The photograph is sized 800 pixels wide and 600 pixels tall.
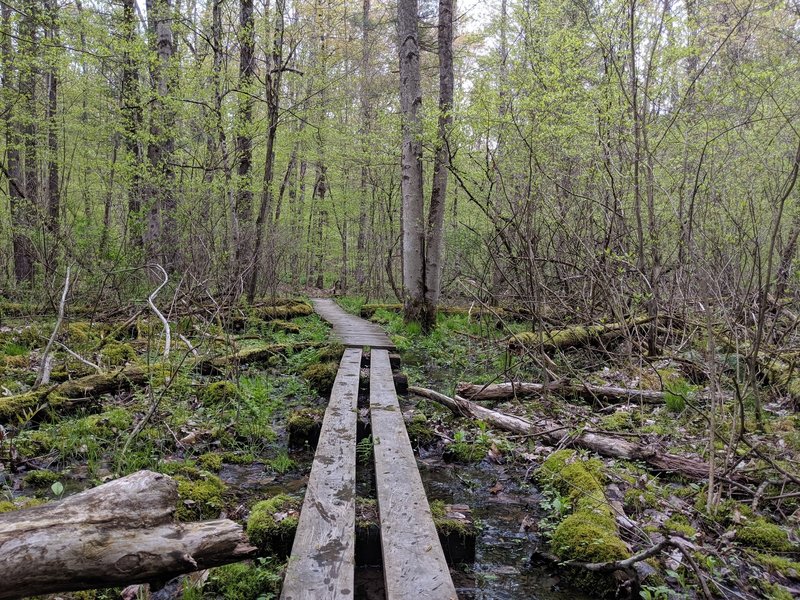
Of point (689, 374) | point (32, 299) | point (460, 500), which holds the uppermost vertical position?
point (32, 299)

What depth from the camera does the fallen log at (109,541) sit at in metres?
1.73

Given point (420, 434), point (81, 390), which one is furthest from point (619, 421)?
point (81, 390)

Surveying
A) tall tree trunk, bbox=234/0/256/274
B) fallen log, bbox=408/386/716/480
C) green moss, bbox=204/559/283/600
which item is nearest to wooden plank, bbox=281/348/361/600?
green moss, bbox=204/559/283/600

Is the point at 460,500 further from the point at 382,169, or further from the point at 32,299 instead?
the point at 382,169

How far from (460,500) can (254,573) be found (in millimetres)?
1652

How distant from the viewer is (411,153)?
34.2ft

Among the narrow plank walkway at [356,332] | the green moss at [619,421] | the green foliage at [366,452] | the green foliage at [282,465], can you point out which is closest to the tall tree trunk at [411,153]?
the narrow plank walkway at [356,332]

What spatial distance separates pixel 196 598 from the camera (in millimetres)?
2445

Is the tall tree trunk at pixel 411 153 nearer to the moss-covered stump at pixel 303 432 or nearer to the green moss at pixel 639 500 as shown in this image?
A: the moss-covered stump at pixel 303 432

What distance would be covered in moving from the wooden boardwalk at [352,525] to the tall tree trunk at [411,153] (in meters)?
6.33

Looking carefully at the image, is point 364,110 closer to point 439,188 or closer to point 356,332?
point 439,188

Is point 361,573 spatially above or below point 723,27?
below

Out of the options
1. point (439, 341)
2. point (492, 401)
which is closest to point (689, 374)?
point (492, 401)

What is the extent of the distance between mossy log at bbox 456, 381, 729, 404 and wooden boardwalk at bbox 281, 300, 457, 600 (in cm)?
190
